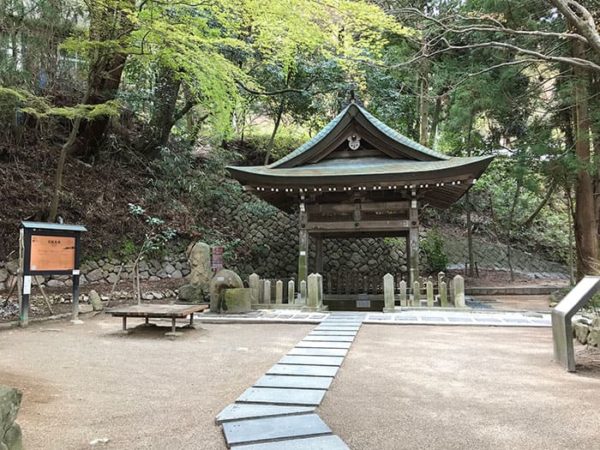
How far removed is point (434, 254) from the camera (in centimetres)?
1655

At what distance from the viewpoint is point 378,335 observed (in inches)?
257

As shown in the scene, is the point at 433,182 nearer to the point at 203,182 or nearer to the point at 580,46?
the point at 580,46

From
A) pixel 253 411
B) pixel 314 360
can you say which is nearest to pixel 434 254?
pixel 314 360

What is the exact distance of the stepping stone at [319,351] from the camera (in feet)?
16.6

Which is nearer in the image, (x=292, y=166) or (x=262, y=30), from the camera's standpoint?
(x=262, y=30)

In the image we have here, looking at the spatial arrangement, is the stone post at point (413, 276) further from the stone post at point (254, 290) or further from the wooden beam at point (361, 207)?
the stone post at point (254, 290)

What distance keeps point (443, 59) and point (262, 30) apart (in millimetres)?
7907

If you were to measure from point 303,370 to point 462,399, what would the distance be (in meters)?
1.54

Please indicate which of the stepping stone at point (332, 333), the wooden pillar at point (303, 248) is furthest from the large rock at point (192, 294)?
the stepping stone at point (332, 333)

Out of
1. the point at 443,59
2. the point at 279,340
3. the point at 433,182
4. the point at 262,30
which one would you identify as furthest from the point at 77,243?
the point at 443,59

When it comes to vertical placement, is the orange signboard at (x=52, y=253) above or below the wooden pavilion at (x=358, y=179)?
below

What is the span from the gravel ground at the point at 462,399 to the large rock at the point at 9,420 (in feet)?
5.95

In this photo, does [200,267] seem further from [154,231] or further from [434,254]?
[434,254]

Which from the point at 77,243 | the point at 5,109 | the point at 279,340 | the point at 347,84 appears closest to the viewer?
the point at 279,340
